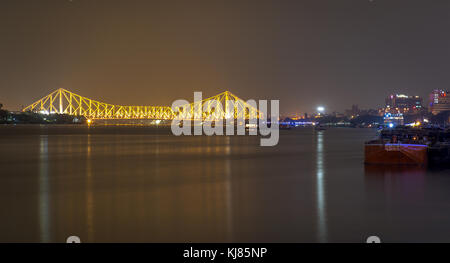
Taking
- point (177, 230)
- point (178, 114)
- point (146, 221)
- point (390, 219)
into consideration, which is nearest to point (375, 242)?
point (390, 219)

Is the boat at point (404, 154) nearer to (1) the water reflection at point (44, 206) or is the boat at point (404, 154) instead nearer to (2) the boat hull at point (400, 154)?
(2) the boat hull at point (400, 154)

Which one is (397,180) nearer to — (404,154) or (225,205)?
(404,154)

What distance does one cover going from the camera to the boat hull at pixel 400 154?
628 inches

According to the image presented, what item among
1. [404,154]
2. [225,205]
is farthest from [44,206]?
[404,154]

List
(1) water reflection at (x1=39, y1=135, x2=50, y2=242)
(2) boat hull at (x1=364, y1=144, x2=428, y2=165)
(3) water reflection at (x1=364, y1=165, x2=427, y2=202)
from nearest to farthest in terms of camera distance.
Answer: (1) water reflection at (x1=39, y1=135, x2=50, y2=242) → (3) water reflection at (x1=364, y1=165, x2=427, y2=202) → (2) boat hull at (x1=364, y1=144, x2=428, y2=165)

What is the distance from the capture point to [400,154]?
16.0 metres

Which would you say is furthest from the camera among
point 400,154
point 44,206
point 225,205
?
point 400,154

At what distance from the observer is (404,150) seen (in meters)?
16.2

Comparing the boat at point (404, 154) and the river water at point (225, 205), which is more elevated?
the boat at point (404, 154)

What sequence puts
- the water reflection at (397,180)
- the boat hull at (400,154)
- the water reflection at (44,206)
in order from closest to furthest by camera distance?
1. the water reflection at (44,206)
2. the water reflection at (397,180)
3. the boat hull at (400,154)

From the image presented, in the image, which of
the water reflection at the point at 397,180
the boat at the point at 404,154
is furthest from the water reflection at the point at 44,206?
the boat at the point at 404,154

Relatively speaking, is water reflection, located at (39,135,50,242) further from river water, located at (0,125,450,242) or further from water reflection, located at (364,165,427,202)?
water reflection, located at (364,165,427,202)

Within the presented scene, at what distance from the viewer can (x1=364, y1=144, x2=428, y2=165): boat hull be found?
52.3ft

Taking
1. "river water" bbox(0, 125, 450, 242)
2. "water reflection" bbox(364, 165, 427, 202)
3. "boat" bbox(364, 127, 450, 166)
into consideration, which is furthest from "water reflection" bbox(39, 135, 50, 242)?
"boat" bbox(364, 127, 450, 166)
